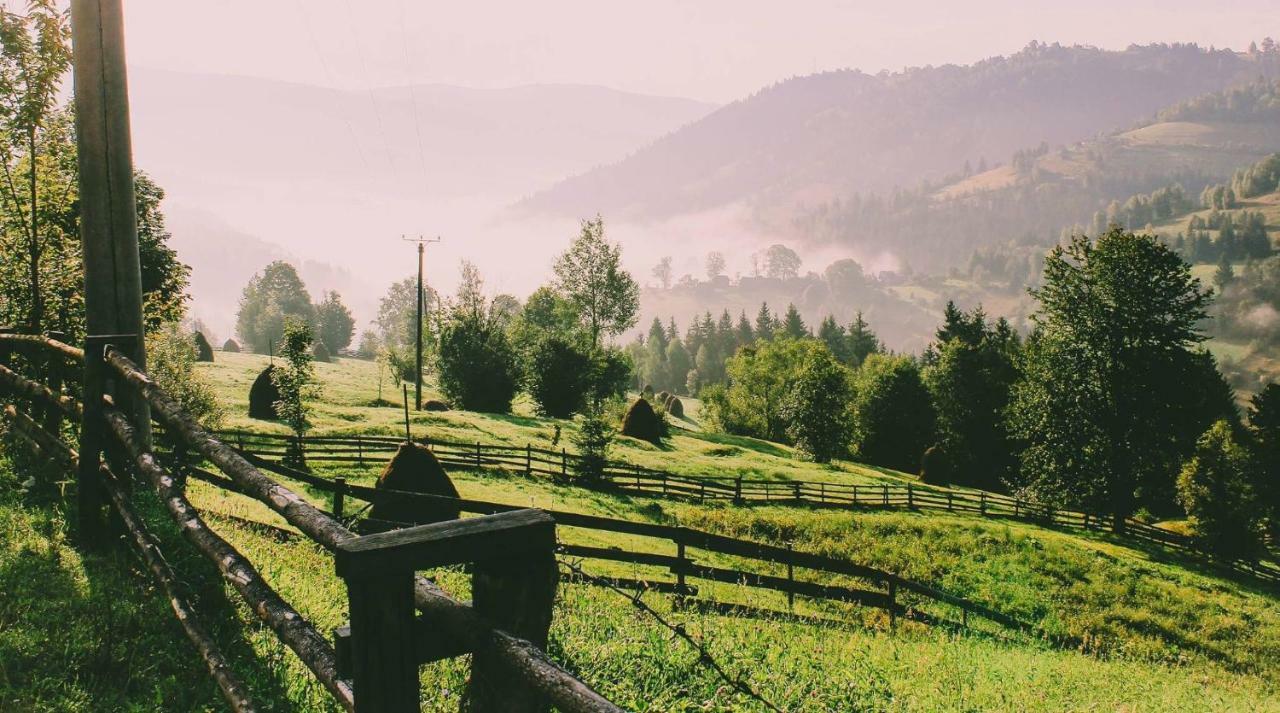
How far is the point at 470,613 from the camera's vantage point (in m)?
2.28

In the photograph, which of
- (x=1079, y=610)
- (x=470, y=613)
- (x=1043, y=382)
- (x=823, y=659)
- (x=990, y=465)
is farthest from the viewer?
(x=990, y=465)

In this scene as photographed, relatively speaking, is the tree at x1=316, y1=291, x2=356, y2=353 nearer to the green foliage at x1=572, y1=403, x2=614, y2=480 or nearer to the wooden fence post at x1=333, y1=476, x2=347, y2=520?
the green foliage at x1=572, y1=403, x2=614, y2=480

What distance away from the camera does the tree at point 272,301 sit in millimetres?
113525

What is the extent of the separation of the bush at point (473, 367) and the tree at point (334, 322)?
74.8 meters

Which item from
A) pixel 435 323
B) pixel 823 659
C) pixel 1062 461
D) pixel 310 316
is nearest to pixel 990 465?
pixel 1062 461

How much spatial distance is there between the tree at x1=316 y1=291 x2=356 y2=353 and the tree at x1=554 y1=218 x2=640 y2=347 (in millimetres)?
71625

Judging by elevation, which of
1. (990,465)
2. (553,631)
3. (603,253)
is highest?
(603,253)

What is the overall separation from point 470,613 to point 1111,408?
38581mm

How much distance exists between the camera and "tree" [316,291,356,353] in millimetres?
120000

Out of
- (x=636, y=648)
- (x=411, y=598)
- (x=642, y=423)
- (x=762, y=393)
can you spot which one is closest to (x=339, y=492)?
(x=636, y=648)

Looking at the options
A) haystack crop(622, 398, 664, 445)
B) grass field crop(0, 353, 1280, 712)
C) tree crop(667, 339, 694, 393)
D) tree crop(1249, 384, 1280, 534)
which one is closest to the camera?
grass field crop(0, 353, 1280, 712)

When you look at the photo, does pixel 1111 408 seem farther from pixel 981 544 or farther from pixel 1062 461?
pixel 981 544

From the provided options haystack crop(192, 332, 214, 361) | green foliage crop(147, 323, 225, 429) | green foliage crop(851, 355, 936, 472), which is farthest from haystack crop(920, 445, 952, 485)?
haystack crop(192, 332, 214, 361)

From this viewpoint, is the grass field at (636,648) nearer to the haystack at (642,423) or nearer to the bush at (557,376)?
the haystack at (642,423)
